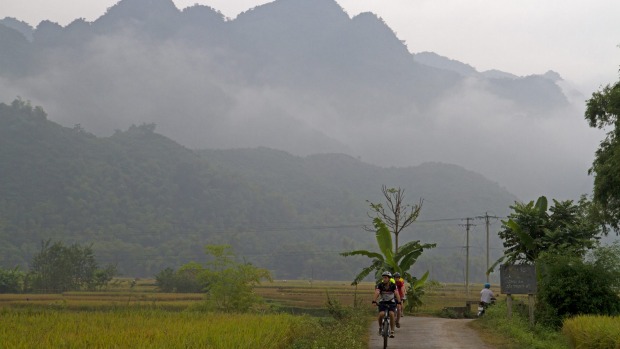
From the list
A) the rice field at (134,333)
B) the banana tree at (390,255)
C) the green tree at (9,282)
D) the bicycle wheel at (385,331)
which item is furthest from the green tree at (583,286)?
the green tree at (9,282)

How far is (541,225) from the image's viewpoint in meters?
30.8

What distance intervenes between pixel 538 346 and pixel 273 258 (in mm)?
177925

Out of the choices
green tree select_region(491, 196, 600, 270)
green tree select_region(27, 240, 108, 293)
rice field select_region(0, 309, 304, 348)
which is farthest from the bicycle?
green tree select_region(27, 240, 108, 293)

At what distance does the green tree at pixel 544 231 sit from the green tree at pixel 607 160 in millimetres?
3189

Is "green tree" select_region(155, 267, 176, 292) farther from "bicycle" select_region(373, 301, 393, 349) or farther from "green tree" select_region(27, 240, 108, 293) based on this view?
"bicycle" select_region(373, 301, 393, 349)

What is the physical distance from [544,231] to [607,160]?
22.1ft

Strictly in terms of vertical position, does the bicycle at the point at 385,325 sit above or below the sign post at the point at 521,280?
below

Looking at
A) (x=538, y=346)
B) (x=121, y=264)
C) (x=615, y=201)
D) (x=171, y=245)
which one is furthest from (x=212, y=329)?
(x=171, y=245)

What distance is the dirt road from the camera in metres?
20.2

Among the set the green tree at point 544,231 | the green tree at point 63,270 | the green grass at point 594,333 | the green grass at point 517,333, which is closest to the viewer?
the green grass at point 594,333

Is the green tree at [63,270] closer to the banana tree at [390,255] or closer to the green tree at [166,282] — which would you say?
the green tree at [166,282]

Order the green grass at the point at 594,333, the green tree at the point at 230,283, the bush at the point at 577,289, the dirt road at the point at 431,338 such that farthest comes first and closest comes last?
1. the green tree at the point at 230,283
2. the bush at the point at 577,289
3. the dirt road at the point at 431,338
4. the green grass at the point at 594,333

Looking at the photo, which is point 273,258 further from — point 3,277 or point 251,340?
point 251,340

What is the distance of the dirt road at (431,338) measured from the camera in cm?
2025
